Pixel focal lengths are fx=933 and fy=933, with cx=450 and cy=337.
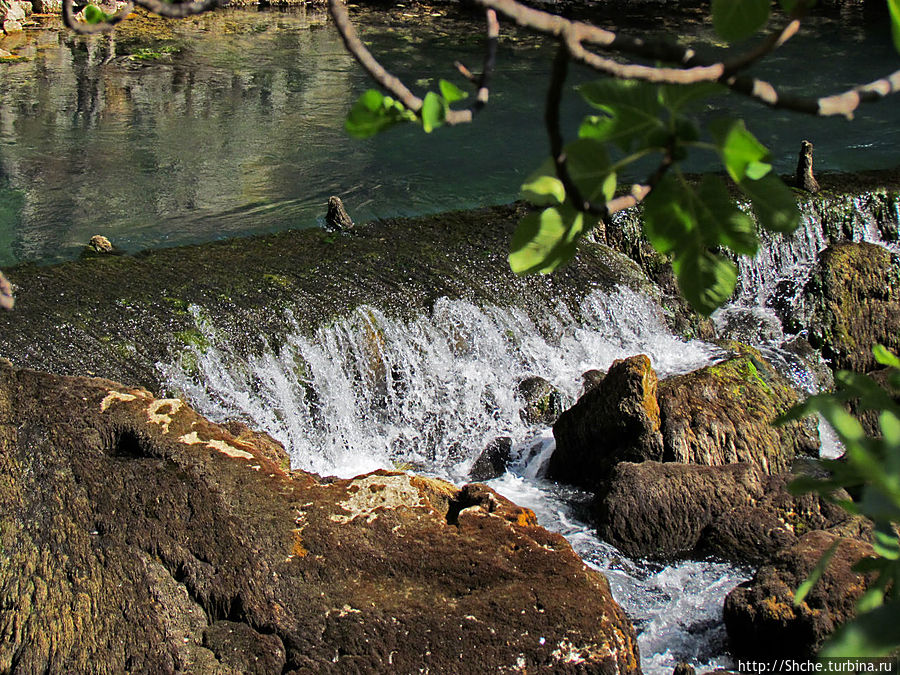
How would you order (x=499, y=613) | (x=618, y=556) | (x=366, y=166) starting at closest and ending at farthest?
(x=499, y=613) < (x=618, y=556) < (x=366, y=166)

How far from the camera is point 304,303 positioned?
7.66m

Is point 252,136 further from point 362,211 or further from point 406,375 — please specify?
point 406,375

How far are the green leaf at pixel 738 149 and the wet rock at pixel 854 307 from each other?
337 inches

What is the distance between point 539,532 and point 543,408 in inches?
134

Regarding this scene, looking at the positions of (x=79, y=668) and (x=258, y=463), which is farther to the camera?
(x=258, y=463)

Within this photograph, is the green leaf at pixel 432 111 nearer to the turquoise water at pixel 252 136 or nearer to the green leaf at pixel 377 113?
the green leaf at pixel 377 113

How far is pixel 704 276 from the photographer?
3.09 ft

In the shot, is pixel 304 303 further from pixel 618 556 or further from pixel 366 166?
pixel 366 166

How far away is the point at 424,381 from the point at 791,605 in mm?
3707

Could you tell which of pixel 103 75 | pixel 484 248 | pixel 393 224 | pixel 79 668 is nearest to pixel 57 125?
pixel 103 75

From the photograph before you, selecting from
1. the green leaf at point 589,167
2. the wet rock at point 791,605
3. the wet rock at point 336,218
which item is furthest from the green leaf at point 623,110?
the wet rock at point 336,218

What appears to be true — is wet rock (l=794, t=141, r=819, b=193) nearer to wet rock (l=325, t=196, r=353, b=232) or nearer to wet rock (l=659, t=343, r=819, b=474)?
wet rock (l=659, t=343, r=819, b=474)

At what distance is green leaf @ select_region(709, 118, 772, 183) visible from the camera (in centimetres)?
85

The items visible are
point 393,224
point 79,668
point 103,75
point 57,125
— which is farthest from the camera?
point 103,75
